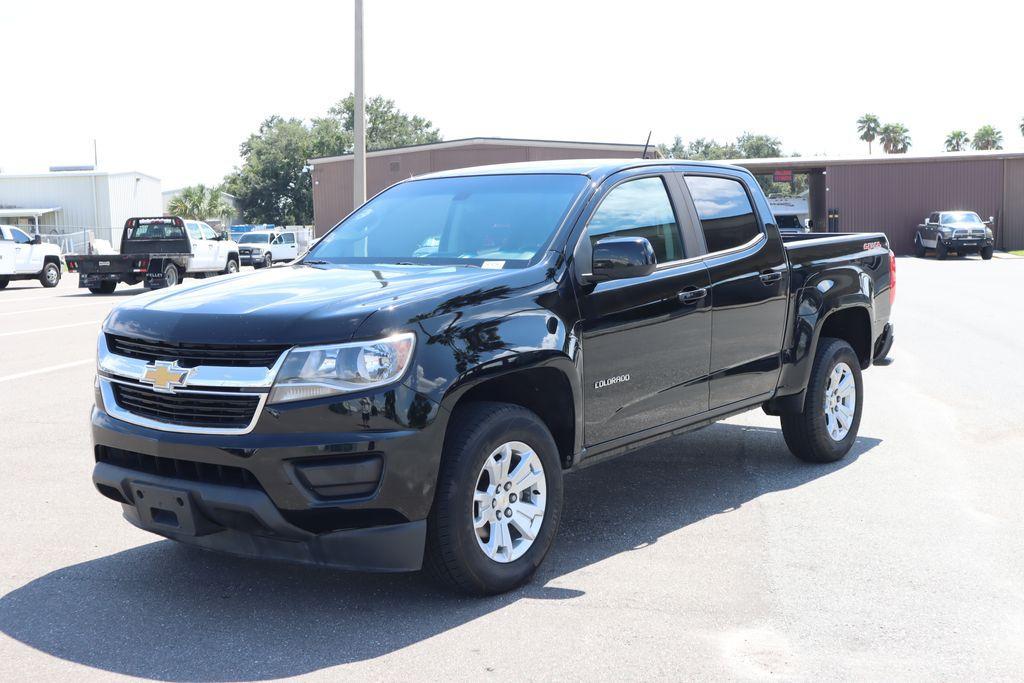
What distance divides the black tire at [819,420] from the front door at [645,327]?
4.08 feet

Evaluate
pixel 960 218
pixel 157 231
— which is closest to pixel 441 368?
pixel 157 231

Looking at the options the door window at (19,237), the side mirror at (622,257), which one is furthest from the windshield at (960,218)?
the side mirror at (622,257)

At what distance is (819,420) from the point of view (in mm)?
6777

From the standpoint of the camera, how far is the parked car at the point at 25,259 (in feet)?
89.5

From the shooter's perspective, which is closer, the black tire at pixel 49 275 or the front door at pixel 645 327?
the front door at pixel 645 327

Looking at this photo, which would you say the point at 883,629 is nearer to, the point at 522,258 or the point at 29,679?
the point at 522,258

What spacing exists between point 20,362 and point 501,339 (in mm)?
9284

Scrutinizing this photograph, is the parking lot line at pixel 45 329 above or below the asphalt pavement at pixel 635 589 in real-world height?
above

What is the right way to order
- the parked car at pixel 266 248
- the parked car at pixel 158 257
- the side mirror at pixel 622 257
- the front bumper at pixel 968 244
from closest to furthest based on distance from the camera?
the side mirror at pixel 622 257 → the parked car at pixel 158 257 → the front bumper at pixel 968 244 → the parked car at pixel 266 248

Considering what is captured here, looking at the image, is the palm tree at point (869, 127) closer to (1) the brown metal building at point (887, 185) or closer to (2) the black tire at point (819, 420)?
(1) the brown metal building at point (887, 185)

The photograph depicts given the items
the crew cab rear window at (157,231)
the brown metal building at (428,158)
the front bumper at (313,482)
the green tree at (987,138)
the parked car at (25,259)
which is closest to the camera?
the front bumper at (313,482)

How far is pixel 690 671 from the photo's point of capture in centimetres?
375

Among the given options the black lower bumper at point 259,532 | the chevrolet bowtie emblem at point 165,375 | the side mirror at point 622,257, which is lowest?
the black lower bumper at point 259,532

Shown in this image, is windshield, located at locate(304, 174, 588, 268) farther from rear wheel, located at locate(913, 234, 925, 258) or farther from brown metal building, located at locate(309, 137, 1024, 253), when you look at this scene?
rear wheel, located at locate(913, 234, 925, 258)
